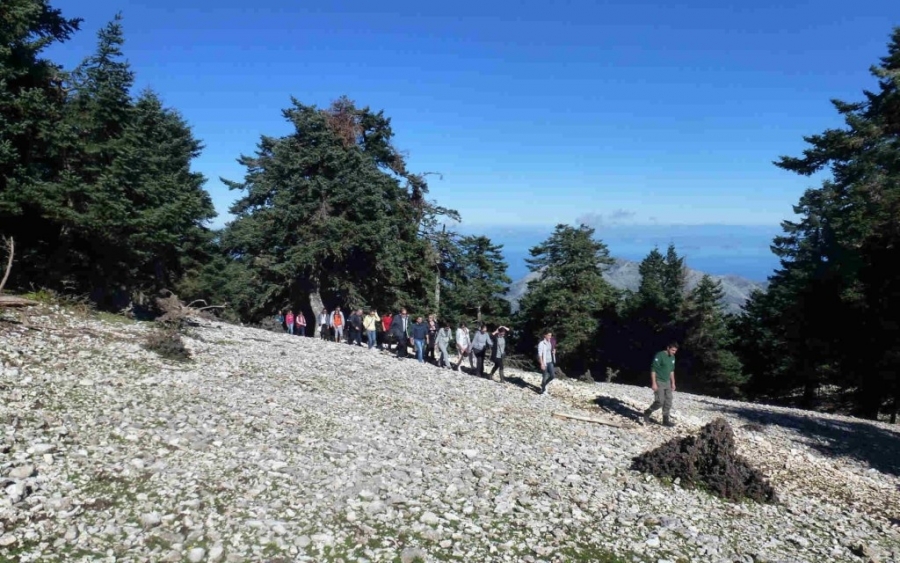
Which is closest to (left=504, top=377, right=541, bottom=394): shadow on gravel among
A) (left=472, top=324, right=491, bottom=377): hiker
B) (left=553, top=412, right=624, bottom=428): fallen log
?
(left=472, top=324, right=491, bottom=377): hiker

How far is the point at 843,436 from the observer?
21359 millimetres

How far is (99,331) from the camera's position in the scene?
18281 mm

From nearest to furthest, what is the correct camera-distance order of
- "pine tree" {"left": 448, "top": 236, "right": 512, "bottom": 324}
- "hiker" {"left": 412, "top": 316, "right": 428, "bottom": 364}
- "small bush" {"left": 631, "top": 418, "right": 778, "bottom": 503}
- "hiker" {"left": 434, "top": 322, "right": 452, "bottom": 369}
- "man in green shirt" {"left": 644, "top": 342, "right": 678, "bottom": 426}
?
1. "small bush" {"left": 631, "top": 418, "right": 778, "bottom": 503}
2. "man in green shirt" {"left": 644, "top": 342, "right": 678, "bottom": 426}
3. "hiker" {"left": 434, "top": 322, "right": 452, "bottom": 369}
4. "hiker" {"left": 412, "top": 316, "right": 428, "bottom": 364}
5. "pine tree" {"left": 448, "top": 236, "right": 512, "bottom": 324}

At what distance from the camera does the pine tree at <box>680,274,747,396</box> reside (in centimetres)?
5191

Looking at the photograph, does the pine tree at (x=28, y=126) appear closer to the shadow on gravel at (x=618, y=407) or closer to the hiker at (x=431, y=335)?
the hiker at (x=431, y=335)

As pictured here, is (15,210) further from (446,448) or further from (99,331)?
(446,448)

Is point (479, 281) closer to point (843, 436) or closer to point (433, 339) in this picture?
point (433, 339)

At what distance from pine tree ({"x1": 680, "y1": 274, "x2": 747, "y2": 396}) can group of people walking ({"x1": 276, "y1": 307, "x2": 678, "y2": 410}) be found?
30.3 metres

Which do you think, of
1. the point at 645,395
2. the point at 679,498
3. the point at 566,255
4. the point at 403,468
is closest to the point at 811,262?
the point at 566,255

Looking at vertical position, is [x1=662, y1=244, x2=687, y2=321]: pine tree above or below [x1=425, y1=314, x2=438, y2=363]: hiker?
above

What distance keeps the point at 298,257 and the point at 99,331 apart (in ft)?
71.3

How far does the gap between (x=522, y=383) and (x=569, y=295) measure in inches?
1141

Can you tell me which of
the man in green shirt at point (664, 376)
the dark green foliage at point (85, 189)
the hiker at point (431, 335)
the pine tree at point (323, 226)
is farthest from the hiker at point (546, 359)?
the pine tree at point (323, 226)

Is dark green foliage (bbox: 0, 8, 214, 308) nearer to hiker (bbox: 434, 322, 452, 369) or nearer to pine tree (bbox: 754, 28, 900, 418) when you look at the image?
hiker (bbox: 434, 322, 452, 369)
